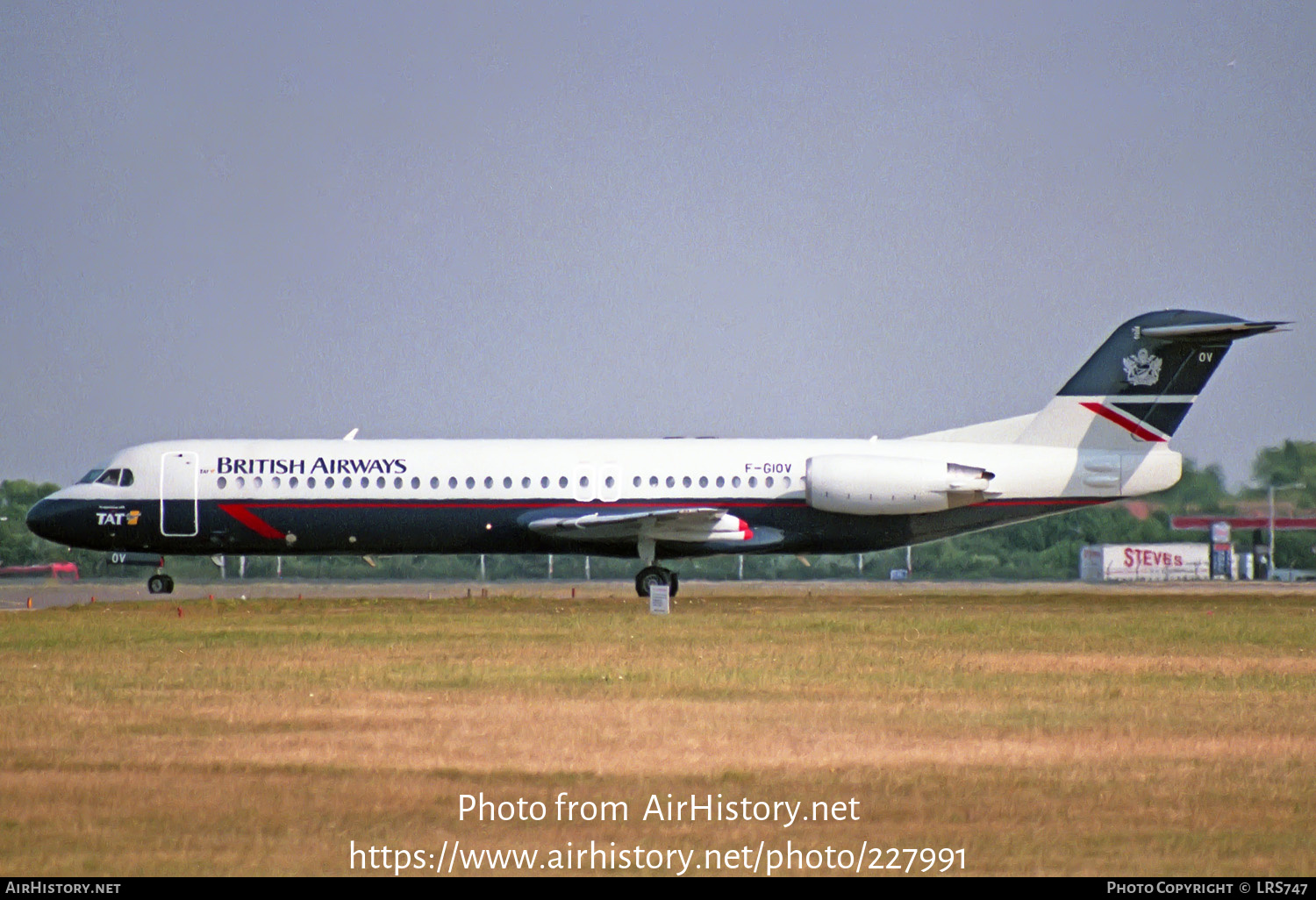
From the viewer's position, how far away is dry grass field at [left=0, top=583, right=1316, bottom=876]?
32.3 feet

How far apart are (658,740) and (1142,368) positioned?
24.0 meters

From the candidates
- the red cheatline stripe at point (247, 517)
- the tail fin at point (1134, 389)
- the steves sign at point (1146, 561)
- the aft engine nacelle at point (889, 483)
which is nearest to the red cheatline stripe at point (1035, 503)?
the aft engine nacelle at point (889, 483)

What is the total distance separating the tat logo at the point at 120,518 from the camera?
3609cm

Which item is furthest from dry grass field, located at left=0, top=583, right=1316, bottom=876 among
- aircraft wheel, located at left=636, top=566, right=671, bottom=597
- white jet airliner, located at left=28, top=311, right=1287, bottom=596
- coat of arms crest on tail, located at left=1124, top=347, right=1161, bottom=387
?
coat of arms crest on tail, located at left=1124, top=347, right=1161, bottom=387

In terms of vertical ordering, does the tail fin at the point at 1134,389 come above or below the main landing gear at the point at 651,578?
above

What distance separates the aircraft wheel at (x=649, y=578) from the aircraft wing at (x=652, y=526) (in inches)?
27.7

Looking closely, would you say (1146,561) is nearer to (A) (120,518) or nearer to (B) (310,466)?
(B) (310,466)

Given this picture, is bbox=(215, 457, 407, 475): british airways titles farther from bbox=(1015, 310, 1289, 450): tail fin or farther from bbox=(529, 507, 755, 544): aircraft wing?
bbox=(1015, 310, 1289, 450): tail fin

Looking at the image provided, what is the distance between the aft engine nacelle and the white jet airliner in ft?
0.15

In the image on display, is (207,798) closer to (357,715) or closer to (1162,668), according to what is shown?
(357,715)

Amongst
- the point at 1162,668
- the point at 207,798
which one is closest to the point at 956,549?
the point at 1162,668

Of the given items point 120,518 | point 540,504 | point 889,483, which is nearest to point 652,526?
point 540,504

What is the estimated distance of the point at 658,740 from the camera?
13.5 m

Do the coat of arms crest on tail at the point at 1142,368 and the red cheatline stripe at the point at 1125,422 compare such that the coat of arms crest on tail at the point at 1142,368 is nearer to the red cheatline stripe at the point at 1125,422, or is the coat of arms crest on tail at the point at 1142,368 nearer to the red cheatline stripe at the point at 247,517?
the red cheatline stripe at the point at 1125,422
